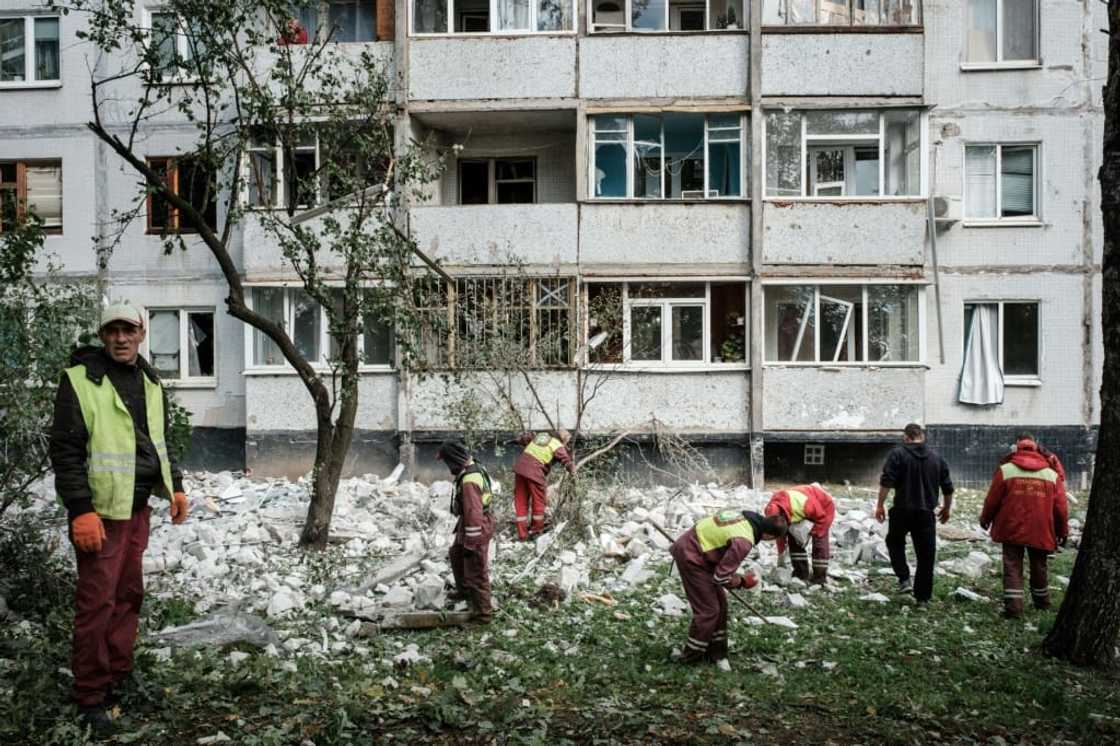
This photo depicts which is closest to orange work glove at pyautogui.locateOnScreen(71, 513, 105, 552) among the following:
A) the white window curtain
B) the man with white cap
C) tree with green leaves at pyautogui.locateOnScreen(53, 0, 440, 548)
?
the man with white cap

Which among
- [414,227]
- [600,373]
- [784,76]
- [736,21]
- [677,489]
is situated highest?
[736,21]

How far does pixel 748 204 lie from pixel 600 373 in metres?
4.12

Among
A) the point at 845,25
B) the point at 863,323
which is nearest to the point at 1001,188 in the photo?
the point at 863,323

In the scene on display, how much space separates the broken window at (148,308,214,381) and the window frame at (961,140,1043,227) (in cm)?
1491

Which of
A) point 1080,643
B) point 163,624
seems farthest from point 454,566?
point 1080,643

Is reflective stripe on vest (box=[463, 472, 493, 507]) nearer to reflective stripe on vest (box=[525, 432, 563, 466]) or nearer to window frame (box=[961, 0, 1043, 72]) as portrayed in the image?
reflective stripe on vest (box=[525, 432, 563, 466])

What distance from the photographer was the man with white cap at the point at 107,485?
564cm

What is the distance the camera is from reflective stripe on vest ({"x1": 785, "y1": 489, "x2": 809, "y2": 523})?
10.2 meters

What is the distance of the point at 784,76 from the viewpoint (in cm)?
1883

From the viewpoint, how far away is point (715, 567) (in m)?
7.82

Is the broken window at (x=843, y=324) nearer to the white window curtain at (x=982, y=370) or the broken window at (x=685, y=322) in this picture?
the broken window at (x=685, y=322)

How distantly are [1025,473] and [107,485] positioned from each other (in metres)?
7.80

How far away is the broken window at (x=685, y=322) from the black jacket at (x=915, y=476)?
28.5 feet

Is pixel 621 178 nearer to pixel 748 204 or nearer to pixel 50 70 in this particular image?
pixel 748 204
